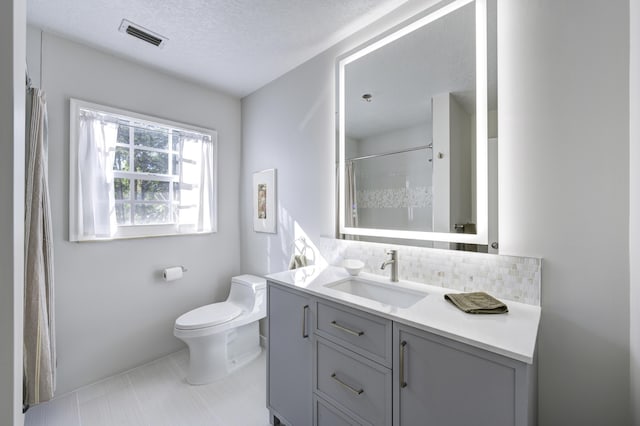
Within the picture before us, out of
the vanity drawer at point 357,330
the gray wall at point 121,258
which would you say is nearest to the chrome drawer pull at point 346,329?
the vanity drawer at point 357,330

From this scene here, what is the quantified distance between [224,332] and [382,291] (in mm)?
1322

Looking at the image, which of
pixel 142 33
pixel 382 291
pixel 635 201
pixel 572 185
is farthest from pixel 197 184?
pixel 635 201

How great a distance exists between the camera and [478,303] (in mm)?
1133

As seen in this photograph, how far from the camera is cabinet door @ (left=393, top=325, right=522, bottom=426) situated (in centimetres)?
83

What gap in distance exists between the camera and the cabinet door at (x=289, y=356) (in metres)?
1.43

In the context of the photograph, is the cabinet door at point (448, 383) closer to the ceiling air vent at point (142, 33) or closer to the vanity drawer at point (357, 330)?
the vanity drawer at point (357, 330)

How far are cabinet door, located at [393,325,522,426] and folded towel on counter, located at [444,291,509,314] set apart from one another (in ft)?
0.76

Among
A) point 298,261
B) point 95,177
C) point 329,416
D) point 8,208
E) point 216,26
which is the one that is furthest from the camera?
point 298,261

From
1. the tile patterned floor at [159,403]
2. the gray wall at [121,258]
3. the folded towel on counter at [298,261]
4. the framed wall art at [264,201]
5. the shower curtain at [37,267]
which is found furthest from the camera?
the framed wall art at [264,201]

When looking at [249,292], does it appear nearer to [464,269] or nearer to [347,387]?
[347,387]

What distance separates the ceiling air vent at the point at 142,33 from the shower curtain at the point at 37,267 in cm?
66

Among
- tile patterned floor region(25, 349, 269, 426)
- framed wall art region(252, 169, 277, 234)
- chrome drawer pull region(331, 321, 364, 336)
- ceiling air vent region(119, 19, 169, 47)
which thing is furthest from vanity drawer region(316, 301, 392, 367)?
ceiling air vent region(119, 19, 169, 47)

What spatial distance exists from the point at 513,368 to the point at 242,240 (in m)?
2.55

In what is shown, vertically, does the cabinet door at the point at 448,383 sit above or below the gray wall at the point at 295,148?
below
